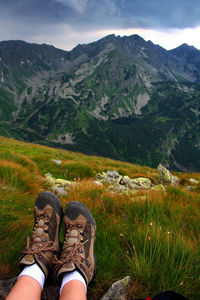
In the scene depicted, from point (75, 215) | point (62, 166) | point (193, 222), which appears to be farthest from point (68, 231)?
point (62, 166)

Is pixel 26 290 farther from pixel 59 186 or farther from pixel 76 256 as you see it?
pixel 59 186

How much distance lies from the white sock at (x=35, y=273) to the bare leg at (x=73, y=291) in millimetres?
388

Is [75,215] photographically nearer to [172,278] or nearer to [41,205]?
[41,205]

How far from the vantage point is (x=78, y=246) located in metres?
3.02

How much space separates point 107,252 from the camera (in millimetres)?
2770

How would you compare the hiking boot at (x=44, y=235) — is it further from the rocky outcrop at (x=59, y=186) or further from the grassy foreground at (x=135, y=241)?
the rocky outcrop at (x=59, y=186)

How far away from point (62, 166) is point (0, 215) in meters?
9.92

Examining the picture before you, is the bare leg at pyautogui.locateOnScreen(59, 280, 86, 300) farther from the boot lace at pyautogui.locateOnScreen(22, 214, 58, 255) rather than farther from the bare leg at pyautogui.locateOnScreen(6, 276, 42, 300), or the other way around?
the boot lace at pyautogui.locateOnScreen(22, 214, 58, 255)

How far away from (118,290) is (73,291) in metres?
0.58

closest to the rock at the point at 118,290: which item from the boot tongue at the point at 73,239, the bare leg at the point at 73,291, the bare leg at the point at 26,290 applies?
the bare leg at the point at 73,291

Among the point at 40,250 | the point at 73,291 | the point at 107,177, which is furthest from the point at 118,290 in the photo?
the point at 107,177

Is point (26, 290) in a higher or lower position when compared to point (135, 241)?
lower

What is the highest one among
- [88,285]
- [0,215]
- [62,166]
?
[0,215]

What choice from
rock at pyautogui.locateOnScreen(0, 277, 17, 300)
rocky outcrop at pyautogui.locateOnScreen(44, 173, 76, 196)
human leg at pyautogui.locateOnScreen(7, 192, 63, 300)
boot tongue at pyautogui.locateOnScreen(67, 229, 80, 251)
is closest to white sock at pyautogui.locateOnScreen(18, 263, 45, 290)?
human leg at pyautogui.locateOnScreen(7, 192, 63, 300)
